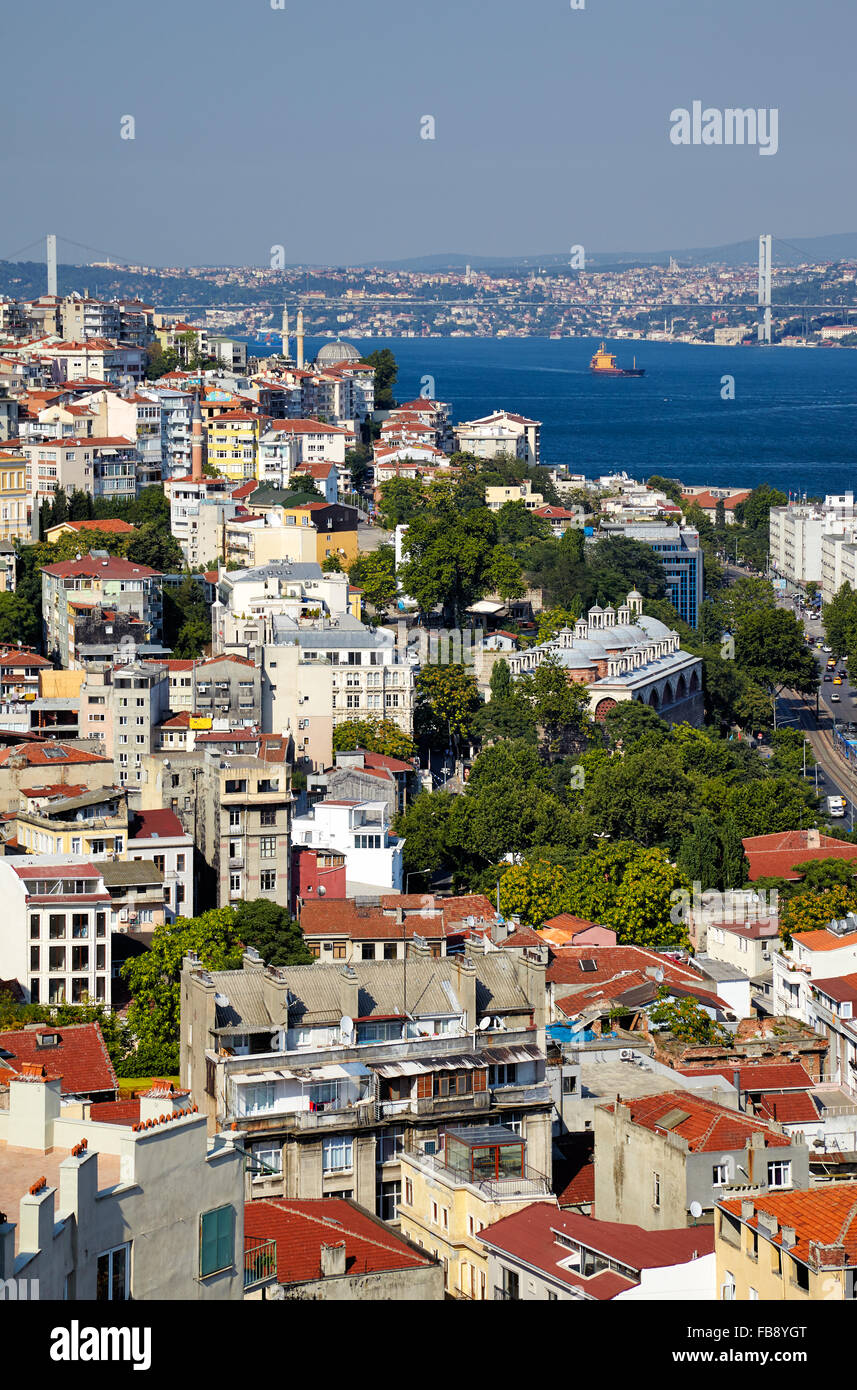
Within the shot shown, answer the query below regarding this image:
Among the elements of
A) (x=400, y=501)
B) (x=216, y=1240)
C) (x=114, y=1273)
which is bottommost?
(x=400, y=501)

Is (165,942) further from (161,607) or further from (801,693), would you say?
(801,693)

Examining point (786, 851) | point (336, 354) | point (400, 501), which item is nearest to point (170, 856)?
point (786, 851)

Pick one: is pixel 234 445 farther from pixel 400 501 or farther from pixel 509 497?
pixel 509 497

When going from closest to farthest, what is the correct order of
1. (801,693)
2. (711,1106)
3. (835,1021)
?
(711,1106), (835,1021), (801,693)

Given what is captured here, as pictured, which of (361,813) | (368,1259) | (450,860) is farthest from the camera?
(450,860)

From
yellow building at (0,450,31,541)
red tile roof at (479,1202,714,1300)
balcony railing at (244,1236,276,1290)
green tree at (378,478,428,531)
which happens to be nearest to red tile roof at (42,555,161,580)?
yellow building at (0,450,31,541)
